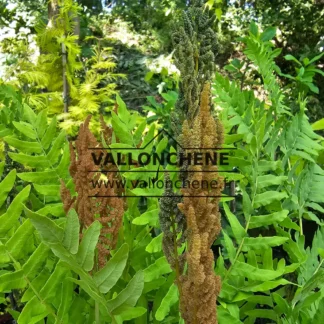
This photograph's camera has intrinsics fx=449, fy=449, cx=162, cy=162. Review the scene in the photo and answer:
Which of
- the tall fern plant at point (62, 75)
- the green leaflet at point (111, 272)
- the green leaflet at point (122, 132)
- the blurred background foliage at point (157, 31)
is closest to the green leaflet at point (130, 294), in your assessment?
the green leaflet at point (111, 272)

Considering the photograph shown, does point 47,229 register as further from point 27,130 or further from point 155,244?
point 27,130

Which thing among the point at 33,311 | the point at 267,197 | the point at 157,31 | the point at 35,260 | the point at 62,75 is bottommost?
the point at 33,311

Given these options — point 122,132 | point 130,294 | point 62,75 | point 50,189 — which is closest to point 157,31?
point 62,75

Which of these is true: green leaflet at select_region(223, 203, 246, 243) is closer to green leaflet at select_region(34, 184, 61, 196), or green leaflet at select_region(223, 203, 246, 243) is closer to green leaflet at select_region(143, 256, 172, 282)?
green leaflet at select_region(143, 256, 172, 282)

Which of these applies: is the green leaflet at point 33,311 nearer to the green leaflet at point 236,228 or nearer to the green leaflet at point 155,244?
the green leaflet at point 155,244

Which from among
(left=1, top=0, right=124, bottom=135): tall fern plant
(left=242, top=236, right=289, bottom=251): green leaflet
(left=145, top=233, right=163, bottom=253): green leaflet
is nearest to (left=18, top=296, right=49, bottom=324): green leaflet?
(left=145, top=233, right=163, bottom=253): green leaflet

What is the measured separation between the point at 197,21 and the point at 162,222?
1.19ft

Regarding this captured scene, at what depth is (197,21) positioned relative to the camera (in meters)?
0.80

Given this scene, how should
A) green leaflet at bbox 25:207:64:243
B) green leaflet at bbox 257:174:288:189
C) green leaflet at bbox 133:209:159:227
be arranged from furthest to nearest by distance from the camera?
green leaflet at bbox 257:174:288:189
green leaflet at bbox 133:209:159:227
green leaflet at bbox 25:207:64:243

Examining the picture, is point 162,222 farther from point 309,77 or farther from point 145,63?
point 145,63

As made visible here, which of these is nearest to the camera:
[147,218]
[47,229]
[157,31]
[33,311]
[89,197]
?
[47,229]

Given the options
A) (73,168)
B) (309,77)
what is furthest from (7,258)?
(309,77)

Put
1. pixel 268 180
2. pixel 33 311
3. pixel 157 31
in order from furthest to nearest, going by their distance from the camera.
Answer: pixel 157 31 → pixel 268 180 → pixel 33 311

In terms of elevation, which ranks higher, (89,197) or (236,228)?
(89,197)
